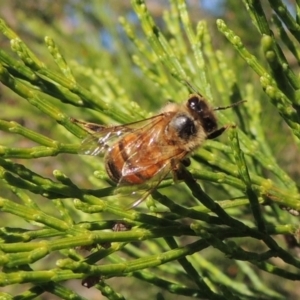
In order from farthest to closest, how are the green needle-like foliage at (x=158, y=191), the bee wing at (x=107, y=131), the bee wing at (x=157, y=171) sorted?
the bee wing at (x=107, y=131)
the bee wing at (x=157, y=171)
the green needle-like foliage at (x=158, y=191)

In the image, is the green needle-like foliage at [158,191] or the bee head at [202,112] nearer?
the green needle-like foliage at [158,191]

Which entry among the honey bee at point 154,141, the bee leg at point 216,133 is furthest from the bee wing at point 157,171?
the bee leg at point 216,133

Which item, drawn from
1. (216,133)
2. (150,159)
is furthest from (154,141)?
(216,133)

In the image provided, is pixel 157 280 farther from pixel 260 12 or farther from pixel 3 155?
pixel 260 12

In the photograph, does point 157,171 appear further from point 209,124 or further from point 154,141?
point 209,124

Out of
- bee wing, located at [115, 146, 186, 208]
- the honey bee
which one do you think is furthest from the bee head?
bee wing, located at [115, 146, 186, 208]

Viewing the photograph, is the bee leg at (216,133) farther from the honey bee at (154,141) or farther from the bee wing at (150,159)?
the bee wing at (150,159)
